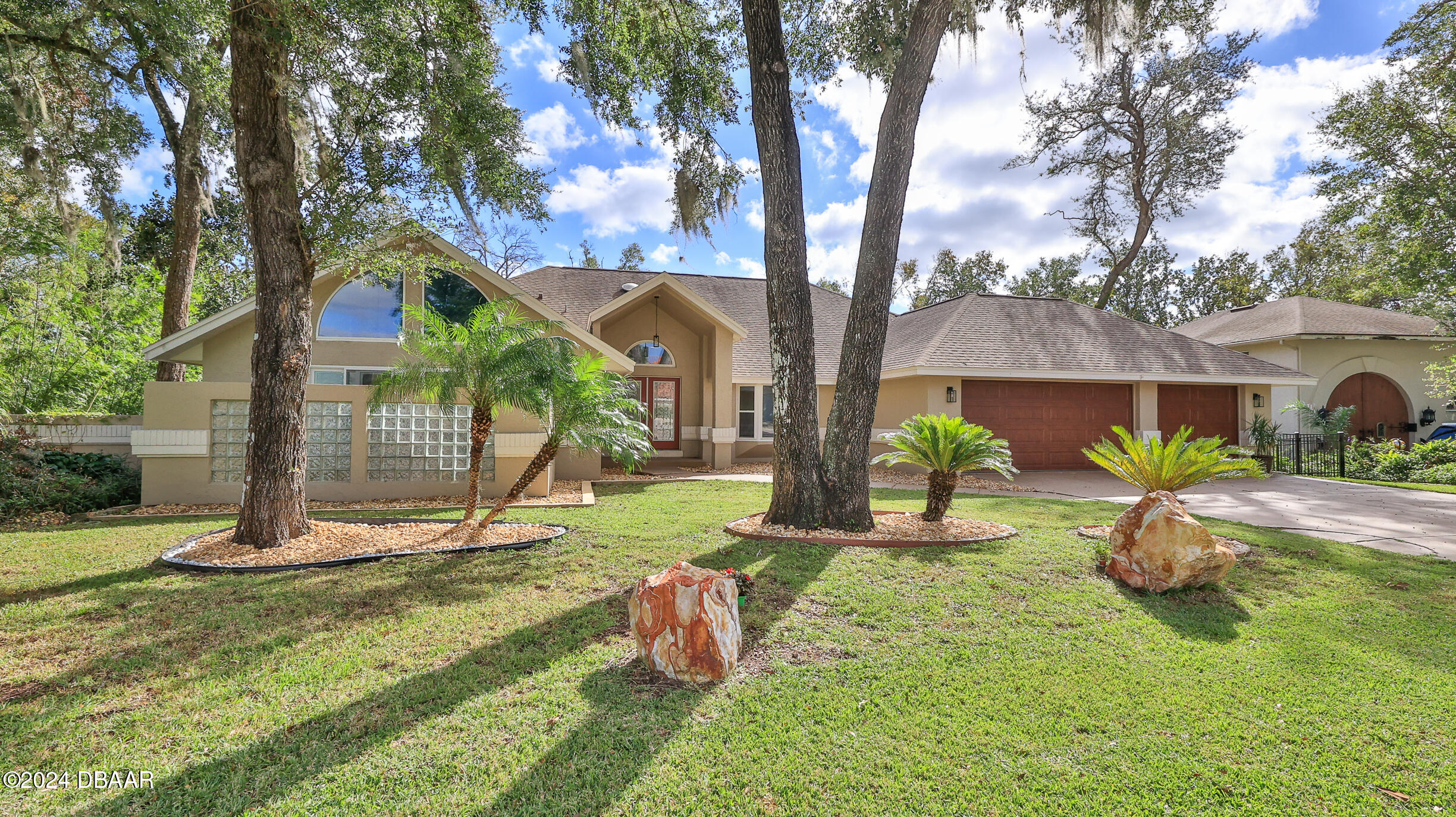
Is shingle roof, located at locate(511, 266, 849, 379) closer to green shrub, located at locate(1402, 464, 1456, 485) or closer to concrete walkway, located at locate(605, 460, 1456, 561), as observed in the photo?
concrete walkway, located at locate(605, 460, 1456, 561)

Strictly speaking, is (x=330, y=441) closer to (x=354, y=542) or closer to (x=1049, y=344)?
(x=354, y=542)

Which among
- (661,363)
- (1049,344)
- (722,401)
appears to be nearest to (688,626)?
(722,401)

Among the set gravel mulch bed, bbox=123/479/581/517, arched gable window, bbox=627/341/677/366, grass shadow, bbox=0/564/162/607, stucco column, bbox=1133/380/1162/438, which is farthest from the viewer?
arched gable window, bbox=627/341/677/366

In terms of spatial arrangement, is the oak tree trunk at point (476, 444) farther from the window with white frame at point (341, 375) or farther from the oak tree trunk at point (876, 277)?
the window with white frame at point (341, 375)

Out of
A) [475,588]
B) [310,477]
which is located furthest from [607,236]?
[475,588]

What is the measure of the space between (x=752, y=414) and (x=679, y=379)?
2.51 meters

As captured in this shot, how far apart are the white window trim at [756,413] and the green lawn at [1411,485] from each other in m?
13.3

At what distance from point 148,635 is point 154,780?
7.45ft

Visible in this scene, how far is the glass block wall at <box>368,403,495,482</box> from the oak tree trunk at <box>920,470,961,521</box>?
7426 mm

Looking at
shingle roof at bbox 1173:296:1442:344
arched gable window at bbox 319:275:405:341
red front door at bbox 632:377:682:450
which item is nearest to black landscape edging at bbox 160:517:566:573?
arched gable window at bbox 319:275:405:341

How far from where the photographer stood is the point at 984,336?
1605 cm

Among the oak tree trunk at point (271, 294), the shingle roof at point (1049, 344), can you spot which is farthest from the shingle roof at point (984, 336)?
the oak tree trunk at point (271, 294)

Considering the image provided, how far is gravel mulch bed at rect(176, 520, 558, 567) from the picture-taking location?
6.33 meters

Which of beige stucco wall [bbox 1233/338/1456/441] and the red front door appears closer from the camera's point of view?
the red front door
